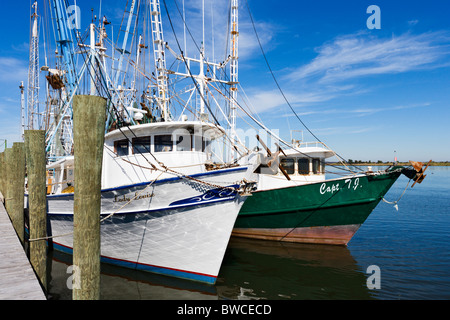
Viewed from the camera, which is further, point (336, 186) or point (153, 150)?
point (336, 186)

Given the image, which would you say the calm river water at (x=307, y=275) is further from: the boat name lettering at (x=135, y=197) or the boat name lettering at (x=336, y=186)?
the boat name lettering at (x=336, y=186)

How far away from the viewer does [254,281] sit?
8.78 m

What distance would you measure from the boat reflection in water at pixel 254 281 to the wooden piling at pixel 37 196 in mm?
1152

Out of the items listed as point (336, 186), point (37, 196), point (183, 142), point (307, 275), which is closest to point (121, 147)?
point (183, 142)

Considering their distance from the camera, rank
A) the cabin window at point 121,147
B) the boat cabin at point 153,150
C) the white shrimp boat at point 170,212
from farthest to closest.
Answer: the cabin window at point 121,147, the boat cabin at point 153,150, the white shrimp boat at point 170,212

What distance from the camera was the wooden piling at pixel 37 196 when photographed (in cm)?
735

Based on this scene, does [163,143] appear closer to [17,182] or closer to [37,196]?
[37,196]

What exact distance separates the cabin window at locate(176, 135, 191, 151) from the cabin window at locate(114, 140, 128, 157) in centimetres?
184

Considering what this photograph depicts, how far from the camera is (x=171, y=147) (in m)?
9.17

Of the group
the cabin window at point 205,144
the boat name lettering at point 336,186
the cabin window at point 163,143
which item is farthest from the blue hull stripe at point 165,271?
the boat name lettering at point 336,186

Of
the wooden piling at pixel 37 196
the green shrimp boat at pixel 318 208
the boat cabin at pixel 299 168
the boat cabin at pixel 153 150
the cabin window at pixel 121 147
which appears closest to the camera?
the wooden piling at pixel 37 196

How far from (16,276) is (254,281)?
631 cm

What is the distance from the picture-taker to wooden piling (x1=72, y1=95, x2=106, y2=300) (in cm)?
454
